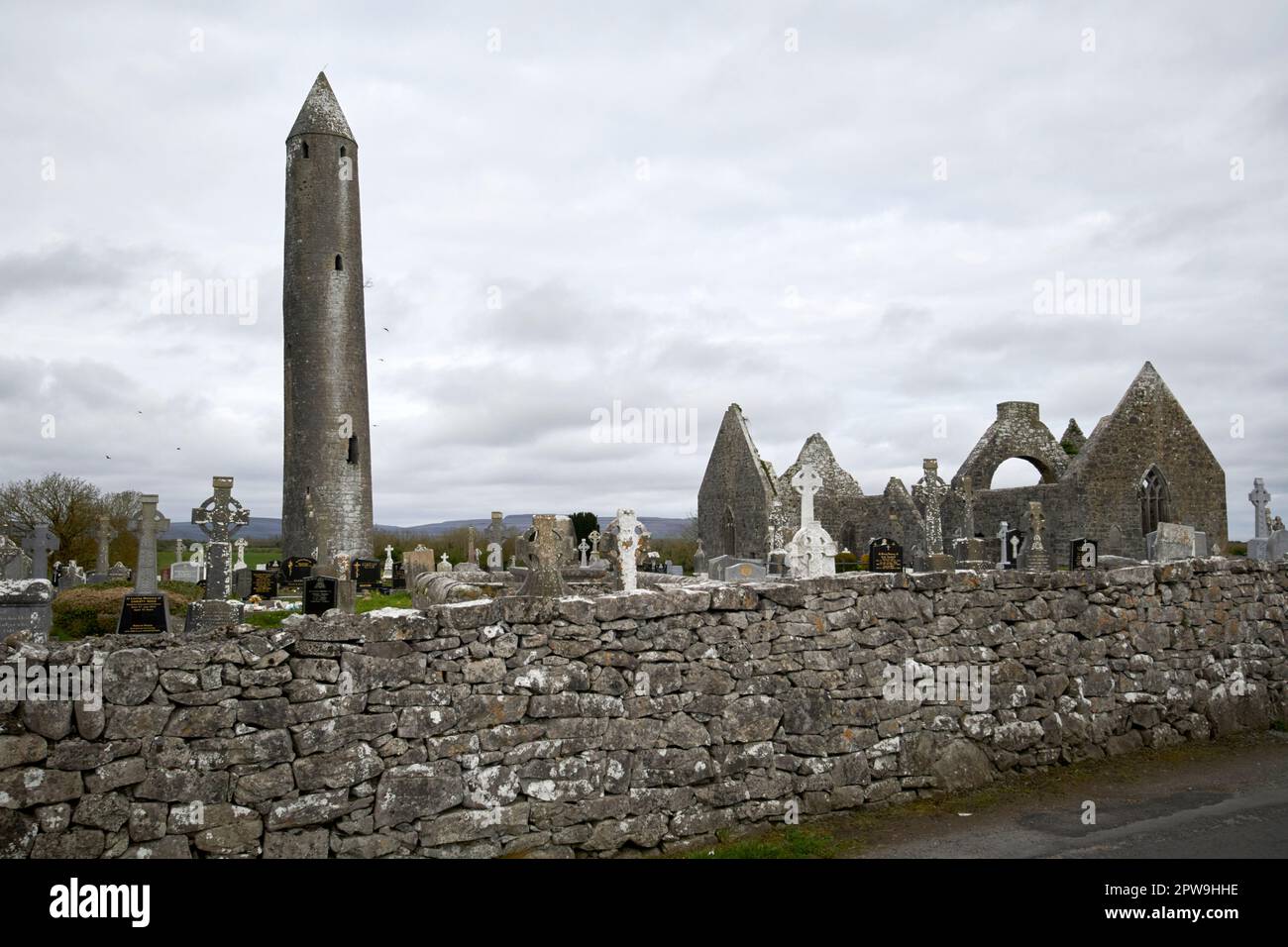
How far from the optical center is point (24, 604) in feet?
35.1

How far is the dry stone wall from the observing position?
17.5 feet

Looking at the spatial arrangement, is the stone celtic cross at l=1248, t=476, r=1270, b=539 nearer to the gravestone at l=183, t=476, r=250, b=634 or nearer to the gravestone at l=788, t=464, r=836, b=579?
the gravestone at l=788, t=464, r=836, b=579

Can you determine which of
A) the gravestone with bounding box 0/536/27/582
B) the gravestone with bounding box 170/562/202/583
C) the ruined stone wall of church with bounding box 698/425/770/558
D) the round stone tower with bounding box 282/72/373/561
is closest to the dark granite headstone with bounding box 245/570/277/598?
the gravestone with bounding box 0/536/27/582

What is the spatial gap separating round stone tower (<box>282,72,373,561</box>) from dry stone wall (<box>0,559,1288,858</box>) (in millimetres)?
26370

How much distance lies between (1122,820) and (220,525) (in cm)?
1410

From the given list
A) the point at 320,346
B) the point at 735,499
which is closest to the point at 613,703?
the point at 735,499

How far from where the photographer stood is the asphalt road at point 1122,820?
6.39 meters

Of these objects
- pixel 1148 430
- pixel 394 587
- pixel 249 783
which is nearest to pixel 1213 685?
pixel 249 783

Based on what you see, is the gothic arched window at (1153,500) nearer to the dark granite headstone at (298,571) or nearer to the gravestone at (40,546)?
the dark granite headstone at (298,571)

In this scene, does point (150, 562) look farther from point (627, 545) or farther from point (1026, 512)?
point (1026, 512)

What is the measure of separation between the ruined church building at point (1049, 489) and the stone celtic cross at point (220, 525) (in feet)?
41.3

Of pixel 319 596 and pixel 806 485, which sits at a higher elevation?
pixel 806 485

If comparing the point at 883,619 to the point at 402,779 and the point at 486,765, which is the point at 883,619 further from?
the point at 402,779

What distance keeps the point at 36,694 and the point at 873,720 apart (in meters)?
5.98
